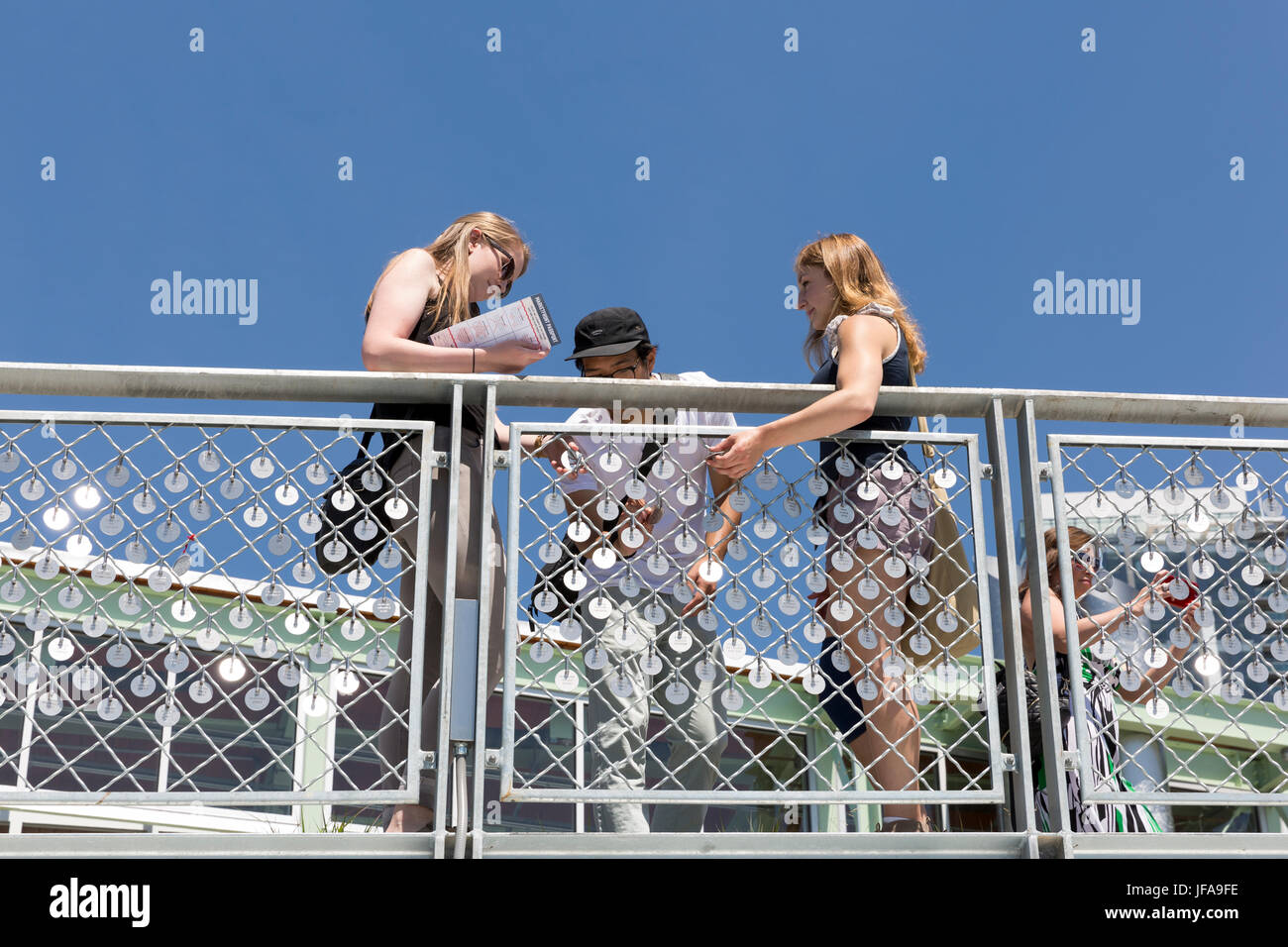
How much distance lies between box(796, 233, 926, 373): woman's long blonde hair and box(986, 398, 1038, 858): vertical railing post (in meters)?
0.45

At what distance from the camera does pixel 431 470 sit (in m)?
2.79

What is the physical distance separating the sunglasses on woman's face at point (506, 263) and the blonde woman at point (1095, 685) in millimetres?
1580

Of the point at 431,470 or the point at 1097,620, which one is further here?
the point at 1097,620

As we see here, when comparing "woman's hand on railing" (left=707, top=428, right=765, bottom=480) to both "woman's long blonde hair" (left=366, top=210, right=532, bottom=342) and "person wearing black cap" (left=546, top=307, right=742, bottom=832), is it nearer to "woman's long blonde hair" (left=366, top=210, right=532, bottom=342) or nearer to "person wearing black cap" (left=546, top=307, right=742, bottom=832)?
"person wearing black cap" (left=546, top=307, right=742, bottom=832)

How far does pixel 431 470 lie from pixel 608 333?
33.4 inches

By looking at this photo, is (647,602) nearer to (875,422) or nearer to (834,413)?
(834,413)

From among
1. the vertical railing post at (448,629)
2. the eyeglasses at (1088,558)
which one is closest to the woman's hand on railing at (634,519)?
the vertical railing post at (448,629)

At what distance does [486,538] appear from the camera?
2650 millimetres

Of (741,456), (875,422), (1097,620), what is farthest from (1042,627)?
(741,456)

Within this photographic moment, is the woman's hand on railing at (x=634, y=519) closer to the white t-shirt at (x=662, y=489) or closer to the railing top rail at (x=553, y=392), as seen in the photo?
the white t-shirt at (x=662, y=489)

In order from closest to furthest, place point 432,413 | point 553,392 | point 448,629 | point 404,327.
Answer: point 448,629 < point 553,392 < point 432,413 < point 404,327

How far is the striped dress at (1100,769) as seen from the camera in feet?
10.3
